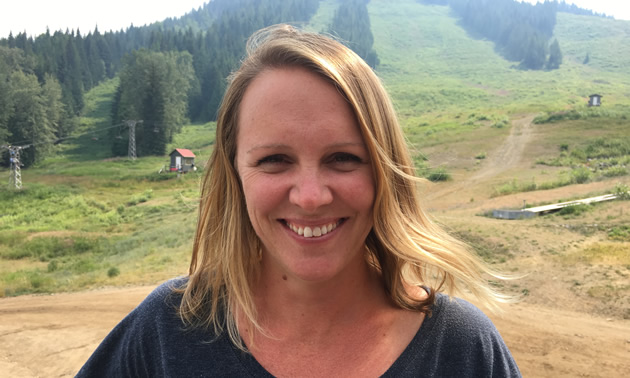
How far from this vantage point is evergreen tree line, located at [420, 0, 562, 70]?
12181cm

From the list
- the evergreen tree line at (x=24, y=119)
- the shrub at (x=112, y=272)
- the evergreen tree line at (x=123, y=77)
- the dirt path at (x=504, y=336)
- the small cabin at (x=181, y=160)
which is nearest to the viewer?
the dirt path at (x=504, y=336)

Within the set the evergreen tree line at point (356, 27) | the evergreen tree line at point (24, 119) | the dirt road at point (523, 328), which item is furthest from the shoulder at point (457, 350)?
the evergreen tree line at point (356, 27)

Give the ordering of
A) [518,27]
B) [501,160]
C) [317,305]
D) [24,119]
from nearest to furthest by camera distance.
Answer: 1. [317,305]
2. [501,160]
3. [24,119]
4. [518,27]

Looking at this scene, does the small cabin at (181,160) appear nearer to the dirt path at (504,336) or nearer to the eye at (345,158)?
the dirt path at (504,336)

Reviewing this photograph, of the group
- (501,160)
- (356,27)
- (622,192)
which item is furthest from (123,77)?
(356,27)

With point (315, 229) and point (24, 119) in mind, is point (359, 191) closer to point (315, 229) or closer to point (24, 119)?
point (315, 229)

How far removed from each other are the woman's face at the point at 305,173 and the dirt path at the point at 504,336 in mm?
7395

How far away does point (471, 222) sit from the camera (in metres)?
16.9

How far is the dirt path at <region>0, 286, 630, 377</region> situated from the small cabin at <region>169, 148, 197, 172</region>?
34667 millimetres

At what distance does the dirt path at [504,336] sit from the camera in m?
7.97

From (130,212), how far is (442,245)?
32629mm

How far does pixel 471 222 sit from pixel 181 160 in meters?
34.8

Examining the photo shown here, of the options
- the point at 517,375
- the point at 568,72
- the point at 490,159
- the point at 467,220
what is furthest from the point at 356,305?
the point at 568,72

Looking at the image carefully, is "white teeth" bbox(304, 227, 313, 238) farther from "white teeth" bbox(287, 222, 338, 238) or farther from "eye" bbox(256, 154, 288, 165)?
"eye" bbox(256, 154, 288, 165)
